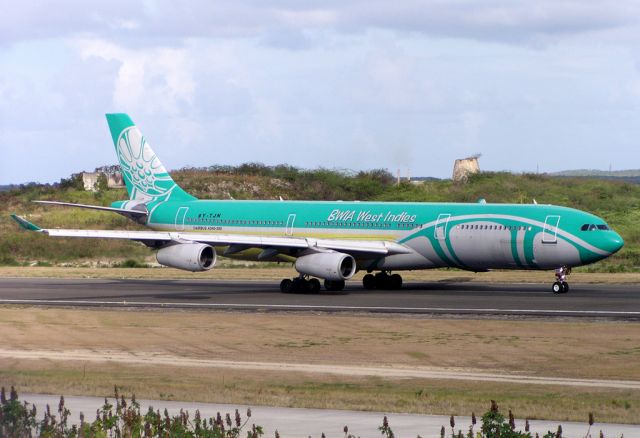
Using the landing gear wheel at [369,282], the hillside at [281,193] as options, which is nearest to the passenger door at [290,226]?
the landing gear wheel at [369,282]

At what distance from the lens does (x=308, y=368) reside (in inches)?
947

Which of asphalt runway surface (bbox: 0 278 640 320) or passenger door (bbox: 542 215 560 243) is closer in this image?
asphalt runway surface (bbox: 0 278 640 320)

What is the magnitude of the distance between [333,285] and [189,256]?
6.44 meters

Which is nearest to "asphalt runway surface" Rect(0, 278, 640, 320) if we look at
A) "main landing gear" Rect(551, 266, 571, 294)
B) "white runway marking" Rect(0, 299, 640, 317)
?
"white runway marking" Rect(0, 299, 640, 317)

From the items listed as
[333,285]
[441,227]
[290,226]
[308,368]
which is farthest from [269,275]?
[308,368]

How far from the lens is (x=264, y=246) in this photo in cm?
4544

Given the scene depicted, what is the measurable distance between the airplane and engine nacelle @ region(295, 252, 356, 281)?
39mm

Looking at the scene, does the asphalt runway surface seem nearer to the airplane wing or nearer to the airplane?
the airplane

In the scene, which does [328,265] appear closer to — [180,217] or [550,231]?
[550,231]

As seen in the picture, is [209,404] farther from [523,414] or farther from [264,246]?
[264,246]

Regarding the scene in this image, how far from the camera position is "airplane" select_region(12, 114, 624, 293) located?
42531 mm

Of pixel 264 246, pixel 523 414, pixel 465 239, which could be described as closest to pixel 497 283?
pixel 465 239

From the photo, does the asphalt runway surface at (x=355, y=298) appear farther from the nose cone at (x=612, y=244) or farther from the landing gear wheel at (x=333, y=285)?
the nose cone at (x=612, y=244)

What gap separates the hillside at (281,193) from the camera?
75006 millimetres
